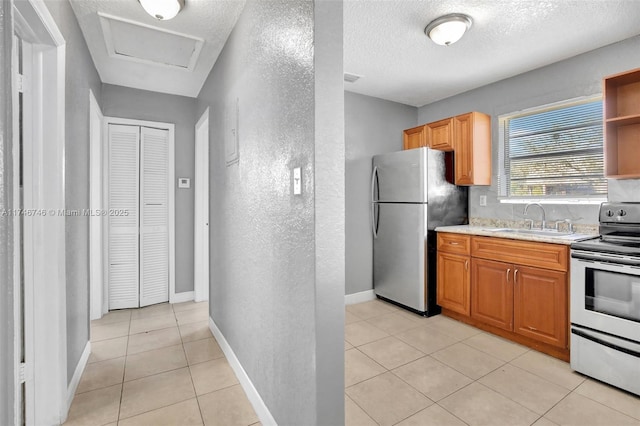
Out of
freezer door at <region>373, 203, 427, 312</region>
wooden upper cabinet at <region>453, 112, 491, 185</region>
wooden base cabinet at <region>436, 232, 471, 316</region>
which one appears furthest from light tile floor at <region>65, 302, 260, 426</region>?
wooden upper cabinet at <region>453, 112, 491, 185</region>

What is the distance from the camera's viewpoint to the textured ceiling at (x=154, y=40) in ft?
6.95

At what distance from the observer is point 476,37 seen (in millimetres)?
2588

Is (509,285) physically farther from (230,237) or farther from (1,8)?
(1,8)

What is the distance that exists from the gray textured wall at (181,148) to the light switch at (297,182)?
115 inches

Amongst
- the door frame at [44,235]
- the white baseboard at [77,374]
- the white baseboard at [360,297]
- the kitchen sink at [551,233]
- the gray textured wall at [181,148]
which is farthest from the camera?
the white baseboard at [360,297]

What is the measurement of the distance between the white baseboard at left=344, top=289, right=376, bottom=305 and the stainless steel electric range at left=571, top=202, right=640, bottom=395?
205cm

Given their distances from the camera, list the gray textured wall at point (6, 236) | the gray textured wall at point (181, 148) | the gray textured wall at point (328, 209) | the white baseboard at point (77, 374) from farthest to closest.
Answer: the gray textured wall at point (181, 148)
the white baseboard at point (77, 374)
the gray textured wall at point (328, 209)
the gray textured wall at point (6, 236)

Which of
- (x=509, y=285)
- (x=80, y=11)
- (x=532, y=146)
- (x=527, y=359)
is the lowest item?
(x=527, y=359)

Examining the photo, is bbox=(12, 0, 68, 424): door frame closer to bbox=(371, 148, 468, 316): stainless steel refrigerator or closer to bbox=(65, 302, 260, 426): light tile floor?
bbox=(65, 302, 260, 426): light tile floor

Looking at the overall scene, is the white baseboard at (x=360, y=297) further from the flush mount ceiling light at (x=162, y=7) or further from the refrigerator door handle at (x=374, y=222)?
the flush mount ceiling light at (x=162, y=7)

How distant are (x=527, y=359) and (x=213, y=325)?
2648 millimetres

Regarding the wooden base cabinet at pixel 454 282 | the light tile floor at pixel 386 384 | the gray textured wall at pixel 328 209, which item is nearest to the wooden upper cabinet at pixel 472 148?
the wooden base cabinet at pixel 454 282

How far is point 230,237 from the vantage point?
2.40m

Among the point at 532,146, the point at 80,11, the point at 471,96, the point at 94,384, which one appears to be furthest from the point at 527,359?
the point at 80,11
